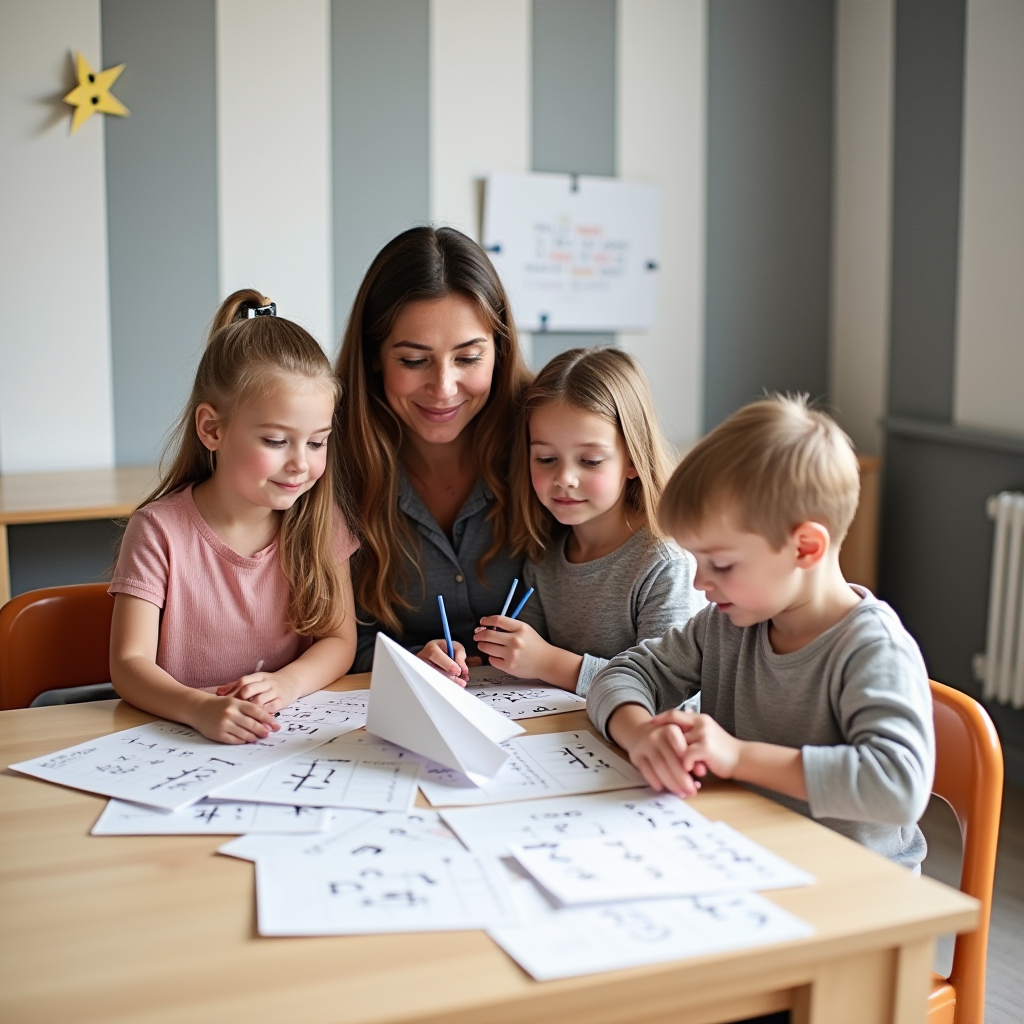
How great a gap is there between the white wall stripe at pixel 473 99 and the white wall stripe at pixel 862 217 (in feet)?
3.31

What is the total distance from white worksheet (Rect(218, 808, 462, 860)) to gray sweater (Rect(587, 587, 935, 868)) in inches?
11.6

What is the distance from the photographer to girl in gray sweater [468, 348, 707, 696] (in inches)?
58.7

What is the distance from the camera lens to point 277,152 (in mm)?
2926

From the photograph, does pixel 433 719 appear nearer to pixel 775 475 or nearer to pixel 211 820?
pixel 211 820

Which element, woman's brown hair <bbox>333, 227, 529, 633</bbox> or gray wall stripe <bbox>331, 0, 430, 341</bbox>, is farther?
gray wall stripe <bbox>331, 0, 430, 341</bbox>

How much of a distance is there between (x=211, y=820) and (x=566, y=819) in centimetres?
30

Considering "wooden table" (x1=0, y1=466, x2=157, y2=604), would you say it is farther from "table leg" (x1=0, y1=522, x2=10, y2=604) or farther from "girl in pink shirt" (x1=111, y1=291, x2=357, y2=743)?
"girl in pink shirt" (x1=111, y1=291, x2=357, y2=743)

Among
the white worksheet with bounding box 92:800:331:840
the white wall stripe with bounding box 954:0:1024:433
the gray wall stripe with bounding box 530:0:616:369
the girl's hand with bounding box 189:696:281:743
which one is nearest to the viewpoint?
the white worksheet with bounding box 92:800:331:840

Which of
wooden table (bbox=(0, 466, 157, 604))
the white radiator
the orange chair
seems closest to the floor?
the white radiator

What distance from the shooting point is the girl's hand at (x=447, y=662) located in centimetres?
135

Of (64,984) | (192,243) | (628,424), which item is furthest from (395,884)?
(192,243)

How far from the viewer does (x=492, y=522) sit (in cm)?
169

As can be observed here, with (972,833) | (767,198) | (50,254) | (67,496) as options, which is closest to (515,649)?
(972,833)

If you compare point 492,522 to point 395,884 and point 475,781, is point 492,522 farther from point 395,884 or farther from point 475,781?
point 395,884
